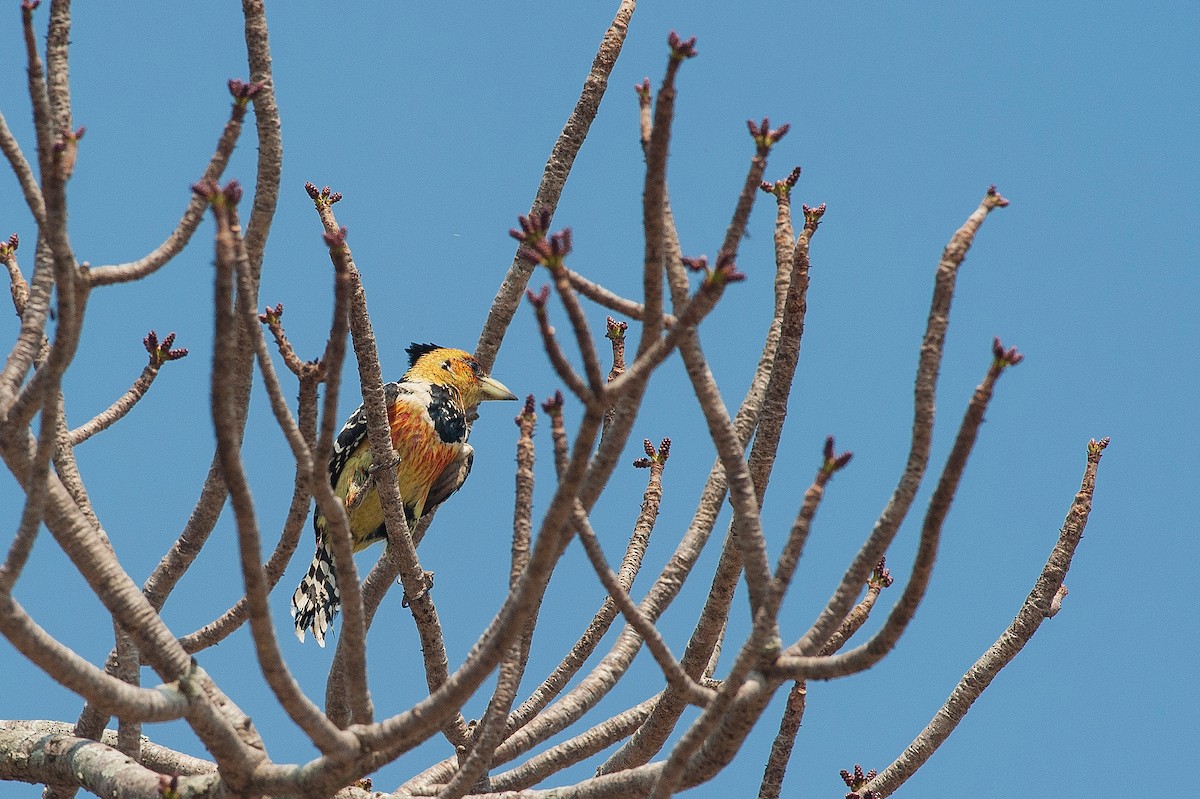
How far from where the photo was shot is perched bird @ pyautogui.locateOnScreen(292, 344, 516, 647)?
7215 millimetres

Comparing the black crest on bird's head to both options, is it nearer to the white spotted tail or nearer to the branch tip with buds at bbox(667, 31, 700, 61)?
the white spotted tail

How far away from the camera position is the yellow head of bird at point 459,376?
8.04 meters

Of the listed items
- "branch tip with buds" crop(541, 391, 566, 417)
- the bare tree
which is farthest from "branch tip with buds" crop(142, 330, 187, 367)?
"branch tip with buds" crop(541, 391, 566, 417)

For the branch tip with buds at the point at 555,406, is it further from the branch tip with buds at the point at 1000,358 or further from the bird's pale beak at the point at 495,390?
the bird's pale beak at the point at 495,390

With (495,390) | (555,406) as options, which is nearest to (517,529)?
(555,406)

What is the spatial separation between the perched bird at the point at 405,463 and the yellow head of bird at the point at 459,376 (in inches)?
0.6

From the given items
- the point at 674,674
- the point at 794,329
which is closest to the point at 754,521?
the point at 674,674

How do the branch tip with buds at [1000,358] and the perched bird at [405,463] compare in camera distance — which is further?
the perched bird at [405,463]

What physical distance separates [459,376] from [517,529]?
4.43 meters

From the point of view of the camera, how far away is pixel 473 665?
319 cm

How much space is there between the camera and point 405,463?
295 inches

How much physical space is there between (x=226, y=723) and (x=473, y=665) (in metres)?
0.82

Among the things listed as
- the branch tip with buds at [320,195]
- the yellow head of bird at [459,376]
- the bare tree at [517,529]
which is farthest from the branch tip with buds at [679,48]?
the yellow head of bird at [459,376]

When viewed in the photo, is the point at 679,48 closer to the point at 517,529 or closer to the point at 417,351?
the point at 517,529
